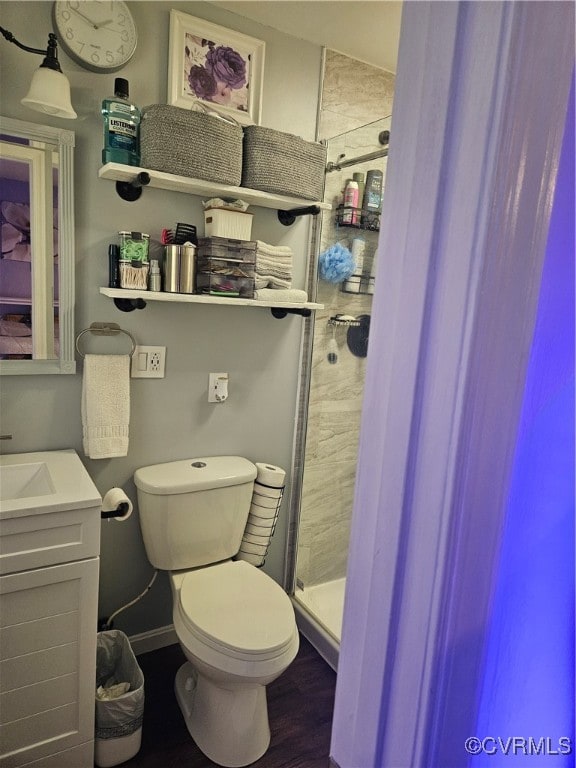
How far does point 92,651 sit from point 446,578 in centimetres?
146

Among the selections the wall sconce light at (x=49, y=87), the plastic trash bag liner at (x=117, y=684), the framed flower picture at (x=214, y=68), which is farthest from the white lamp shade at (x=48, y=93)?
the plastic trash bag liner at (x=117, y=684)

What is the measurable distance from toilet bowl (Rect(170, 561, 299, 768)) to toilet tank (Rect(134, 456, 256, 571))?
11 cm

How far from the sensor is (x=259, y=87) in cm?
195

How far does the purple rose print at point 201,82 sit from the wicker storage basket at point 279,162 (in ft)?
0.66

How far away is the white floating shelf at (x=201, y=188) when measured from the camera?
1638 mm

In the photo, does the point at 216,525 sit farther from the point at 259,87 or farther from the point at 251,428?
the point at 259,87

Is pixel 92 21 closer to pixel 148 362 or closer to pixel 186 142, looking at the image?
pixel 186 142

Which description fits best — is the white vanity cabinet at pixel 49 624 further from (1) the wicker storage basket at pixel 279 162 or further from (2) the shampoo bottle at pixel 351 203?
(2) the shampoo bottle at pixel 351 203

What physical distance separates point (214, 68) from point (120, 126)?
0.48m

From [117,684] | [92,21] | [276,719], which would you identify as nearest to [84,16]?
[92,21]

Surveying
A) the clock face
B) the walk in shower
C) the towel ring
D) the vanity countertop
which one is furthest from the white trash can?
the clock face

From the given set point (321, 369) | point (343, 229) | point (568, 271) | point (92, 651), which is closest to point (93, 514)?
point (92, 651)

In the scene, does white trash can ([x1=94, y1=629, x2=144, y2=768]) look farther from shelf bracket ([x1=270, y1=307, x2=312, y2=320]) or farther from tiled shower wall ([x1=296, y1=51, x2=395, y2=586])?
shelf bracket ([x1=270, y1=307, x2=312, y2=320])

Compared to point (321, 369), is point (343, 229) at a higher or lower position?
higher
